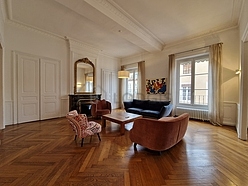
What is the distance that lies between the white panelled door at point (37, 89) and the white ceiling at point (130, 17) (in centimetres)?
134

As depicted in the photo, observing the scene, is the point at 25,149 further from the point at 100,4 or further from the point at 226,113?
the point at 226,113

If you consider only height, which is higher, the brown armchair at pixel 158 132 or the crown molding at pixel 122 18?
the crown molding at pixel 122 18

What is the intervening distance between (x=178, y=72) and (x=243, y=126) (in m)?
3.33

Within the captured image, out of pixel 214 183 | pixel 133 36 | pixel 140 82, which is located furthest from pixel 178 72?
pixel 214 183

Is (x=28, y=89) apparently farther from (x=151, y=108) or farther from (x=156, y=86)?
(x=156, y=86)

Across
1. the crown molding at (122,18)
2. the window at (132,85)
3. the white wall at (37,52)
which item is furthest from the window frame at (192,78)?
the white wall at (37,52)

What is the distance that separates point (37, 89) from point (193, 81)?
254 inches

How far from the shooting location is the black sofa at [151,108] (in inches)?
188

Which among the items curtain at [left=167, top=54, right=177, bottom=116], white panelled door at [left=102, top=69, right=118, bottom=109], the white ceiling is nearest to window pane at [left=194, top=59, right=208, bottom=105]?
curtain at [left=167, top=54, right=177, bottom=116]

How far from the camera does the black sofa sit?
4.78m

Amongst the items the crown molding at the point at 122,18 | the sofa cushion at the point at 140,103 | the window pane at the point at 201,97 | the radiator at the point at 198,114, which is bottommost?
the radiator at the point at 198,114

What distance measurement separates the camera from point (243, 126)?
10.7 feet

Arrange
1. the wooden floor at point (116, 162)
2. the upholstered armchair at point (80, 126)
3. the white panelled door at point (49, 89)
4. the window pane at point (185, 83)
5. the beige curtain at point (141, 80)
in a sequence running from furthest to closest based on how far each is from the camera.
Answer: the beige curtain at point (141, 80) → the window pane at point (185, 83) → the white panelled door at point (49, 89) → the upholstered armchair at point (80, 126) → the wooden floor at point (116, 162)

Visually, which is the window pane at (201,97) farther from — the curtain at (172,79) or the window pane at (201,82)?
the curtain at (172,79)
